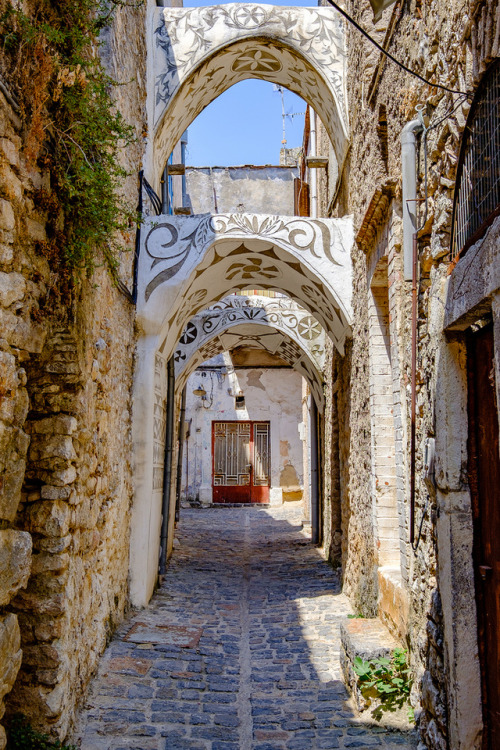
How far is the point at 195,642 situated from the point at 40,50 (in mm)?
3934

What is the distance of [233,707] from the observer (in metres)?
3.81

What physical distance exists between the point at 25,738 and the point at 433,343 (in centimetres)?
258

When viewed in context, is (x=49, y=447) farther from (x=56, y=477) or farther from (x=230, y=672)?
(x=230, y=672)

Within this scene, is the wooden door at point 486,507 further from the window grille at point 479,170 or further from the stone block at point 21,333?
the stone block at point 21,333

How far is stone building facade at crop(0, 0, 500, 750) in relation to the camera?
2.59m

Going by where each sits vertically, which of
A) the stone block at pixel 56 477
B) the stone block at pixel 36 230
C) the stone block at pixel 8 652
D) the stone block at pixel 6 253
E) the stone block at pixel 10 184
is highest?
the stone block at pixel 10 184

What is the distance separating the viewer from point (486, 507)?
2586 mm

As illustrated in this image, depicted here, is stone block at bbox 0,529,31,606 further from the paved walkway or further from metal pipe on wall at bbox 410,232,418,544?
metal pipe on wall at bbox 410,232,418,544

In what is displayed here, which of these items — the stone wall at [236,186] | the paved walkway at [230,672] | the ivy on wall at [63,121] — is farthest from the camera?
the stone wall at [236,186]

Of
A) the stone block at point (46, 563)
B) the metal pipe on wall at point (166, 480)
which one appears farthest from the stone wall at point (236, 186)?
the stone block at point (46, 563)

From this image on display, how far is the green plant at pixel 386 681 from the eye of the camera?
343cm

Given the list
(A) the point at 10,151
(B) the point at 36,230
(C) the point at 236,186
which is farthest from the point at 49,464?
(C) the point at 236,186

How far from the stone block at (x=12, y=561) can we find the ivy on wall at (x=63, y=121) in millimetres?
1225

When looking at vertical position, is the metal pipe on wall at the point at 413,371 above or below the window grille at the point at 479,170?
below
